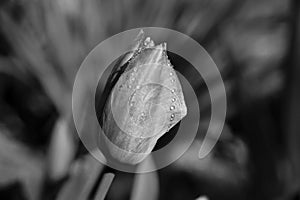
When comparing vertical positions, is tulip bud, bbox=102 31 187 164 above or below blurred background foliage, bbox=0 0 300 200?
above

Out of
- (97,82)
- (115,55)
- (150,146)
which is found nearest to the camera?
(150,146)

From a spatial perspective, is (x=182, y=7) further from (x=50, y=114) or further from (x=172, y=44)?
(x=50, y=114)

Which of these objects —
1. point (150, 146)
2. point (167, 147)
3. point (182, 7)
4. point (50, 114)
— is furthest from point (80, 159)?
point (182, 7)

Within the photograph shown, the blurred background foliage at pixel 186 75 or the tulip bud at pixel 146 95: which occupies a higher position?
the tulip bud at pixel 146 95

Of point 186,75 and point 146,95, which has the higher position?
point 146,95

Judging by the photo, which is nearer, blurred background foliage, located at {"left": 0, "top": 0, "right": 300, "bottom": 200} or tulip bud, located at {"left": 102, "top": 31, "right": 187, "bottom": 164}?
tulip bud, located at {"left": 102, "top": 31, "right": 187, "bottom": 164}
